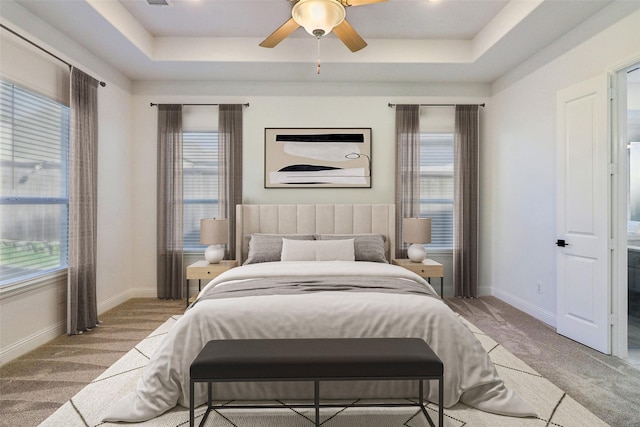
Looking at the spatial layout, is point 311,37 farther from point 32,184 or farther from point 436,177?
point 32,184

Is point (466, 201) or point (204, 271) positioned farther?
point (466, 201)

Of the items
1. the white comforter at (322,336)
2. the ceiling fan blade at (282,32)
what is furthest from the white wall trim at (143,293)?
the ceiling fan blade at (282,32)

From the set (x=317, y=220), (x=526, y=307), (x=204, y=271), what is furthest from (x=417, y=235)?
(x=204, y=271)

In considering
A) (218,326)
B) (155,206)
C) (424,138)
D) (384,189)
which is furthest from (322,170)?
(218,326)

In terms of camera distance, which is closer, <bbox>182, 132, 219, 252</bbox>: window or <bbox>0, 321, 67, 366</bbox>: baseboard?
<bbox>0, 321, 67, 366</bbox>: baseboard

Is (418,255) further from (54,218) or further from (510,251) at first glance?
(54,218)

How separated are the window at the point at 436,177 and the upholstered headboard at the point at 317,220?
0.62 meters

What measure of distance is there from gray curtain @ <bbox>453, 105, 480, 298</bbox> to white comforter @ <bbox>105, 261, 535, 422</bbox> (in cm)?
254

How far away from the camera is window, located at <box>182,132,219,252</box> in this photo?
459 centimetres

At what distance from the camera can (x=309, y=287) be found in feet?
8.32

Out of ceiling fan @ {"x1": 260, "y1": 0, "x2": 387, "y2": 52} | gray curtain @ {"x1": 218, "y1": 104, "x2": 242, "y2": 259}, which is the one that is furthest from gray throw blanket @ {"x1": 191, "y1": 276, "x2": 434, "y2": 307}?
gray curtain @ {"x1": 218, "y1": 104, "x2": 242, "y2": 259}

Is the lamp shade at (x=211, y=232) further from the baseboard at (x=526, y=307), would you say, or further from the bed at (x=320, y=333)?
the baseboard at (x=526, y=307)

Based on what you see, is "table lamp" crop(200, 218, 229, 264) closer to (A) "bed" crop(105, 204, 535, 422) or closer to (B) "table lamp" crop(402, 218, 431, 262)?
(A) "bed" crop(105, 204, 535, 422)

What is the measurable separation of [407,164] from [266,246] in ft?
6.80
